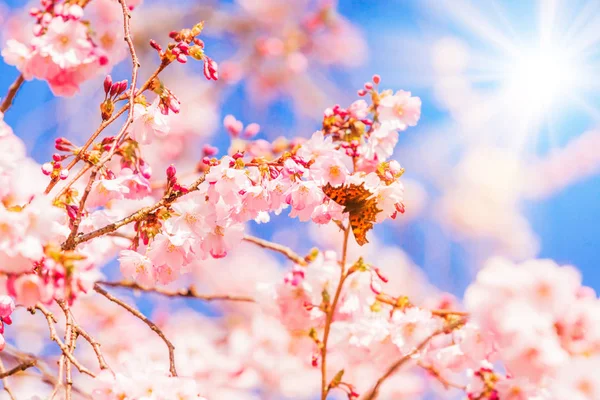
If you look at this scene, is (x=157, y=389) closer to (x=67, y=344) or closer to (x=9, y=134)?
(x=67, y=344)

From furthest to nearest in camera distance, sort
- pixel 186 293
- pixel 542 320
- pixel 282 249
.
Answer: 1. pixel 186 293
2. pixel 282 249
3. pixel 542 320

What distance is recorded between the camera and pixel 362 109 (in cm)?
146

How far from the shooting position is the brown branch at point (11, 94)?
3.32 ft

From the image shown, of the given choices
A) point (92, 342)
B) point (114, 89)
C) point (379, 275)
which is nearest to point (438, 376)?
point (379, 275)

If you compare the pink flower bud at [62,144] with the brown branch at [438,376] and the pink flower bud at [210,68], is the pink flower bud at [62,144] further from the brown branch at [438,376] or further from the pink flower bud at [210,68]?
the brown branch at [438,376]

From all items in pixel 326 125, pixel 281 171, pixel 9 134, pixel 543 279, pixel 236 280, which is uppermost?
pixel 236 280

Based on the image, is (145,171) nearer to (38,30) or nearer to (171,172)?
(171,172)

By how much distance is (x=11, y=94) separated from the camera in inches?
40.6

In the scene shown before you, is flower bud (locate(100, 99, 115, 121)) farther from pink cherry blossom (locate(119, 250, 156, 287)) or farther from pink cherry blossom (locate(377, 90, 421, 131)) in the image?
pink cherry blossom (locate(377, 90, 421, 131))

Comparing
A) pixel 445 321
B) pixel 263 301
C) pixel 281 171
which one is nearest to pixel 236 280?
pixel 263 301

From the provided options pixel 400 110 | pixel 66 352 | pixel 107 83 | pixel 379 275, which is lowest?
pixel 66 352

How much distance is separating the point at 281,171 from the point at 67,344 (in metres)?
0.58

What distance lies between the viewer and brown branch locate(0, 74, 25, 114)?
101 centimetres

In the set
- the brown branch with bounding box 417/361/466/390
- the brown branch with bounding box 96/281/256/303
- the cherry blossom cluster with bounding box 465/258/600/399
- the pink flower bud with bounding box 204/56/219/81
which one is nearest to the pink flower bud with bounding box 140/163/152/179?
the pink flower bud with bounding box 204/56/219/81
